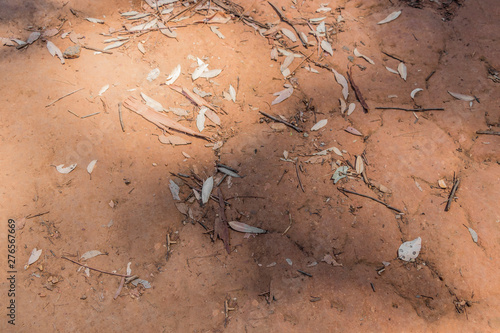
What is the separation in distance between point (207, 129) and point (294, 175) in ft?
1.99

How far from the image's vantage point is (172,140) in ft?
6.13

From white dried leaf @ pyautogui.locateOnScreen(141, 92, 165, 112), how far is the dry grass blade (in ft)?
0.08

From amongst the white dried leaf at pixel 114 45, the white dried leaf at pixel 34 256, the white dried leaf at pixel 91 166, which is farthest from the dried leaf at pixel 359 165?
the white dried leaf at pixel 114 45

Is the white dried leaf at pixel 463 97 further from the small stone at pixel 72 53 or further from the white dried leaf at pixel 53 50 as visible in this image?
the white dried leaf at pixel 53 50

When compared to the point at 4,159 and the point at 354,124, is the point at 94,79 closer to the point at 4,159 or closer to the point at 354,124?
the point at 4,159

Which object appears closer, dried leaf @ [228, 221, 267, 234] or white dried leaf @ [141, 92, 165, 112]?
dried leaf @ [228, 221, 267, 234]

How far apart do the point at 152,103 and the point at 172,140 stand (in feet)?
1.03

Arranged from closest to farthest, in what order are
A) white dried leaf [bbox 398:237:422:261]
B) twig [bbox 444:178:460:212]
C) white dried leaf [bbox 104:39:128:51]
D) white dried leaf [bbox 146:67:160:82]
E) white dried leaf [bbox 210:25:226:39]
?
white dried leaf [bbox 398:237:422:261]
twig [bbox 444:178:460:212]
white dried leaf [bbox 146:67:160:82]
white dried leaf [bbox 104:39:128:51]
white dried leaf [bbox 210:25:226:39]

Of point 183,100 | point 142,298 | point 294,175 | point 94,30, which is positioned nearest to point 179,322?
point 142,298

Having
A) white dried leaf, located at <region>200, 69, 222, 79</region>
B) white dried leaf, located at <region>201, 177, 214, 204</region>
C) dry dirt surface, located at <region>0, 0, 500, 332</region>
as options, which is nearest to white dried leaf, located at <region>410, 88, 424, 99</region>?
dry dirt surface, located at <region>0, 0, 500, 332</region>

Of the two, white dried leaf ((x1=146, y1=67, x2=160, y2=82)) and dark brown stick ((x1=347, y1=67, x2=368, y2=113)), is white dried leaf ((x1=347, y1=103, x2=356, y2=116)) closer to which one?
dark brown stick ((x1=347, y1=67, x2=368, y2=113))

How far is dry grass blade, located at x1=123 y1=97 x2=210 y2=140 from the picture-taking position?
191cm

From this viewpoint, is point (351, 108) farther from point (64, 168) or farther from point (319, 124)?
point (64, 168)

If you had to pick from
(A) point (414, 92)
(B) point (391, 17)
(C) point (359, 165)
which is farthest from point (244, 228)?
(B) point (391, 17)
